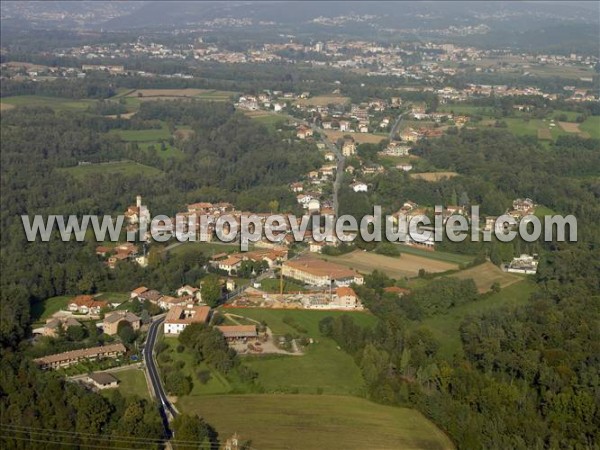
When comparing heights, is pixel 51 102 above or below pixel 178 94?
above

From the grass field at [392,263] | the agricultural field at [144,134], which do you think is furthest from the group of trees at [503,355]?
the agricultural field at [144,134]

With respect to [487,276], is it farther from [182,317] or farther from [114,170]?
[114,170]

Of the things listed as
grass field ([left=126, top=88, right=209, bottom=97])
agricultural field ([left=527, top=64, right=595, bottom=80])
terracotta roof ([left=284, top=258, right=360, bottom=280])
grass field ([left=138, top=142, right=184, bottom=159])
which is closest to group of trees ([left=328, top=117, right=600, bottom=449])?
terracotta roof ([left=284, top=258, right=360, bottom=280])

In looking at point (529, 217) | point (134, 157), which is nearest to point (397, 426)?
point (529, 217)

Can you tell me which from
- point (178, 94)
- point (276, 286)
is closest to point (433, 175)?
point (276, 286)

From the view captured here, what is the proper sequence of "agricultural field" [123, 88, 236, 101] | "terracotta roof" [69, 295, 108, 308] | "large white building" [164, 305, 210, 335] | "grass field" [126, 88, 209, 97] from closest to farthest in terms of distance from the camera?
"large white building" [164, 305, 210, 335] → "terracotta roof" [69, 295, 108, 308] → "agricultural field" [123, 88, 236, 101] → "grass field" [126, 88, 209, 97]

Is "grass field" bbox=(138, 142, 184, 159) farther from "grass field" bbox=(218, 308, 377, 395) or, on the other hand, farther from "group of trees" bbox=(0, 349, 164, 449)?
"group of trees" bbox=(0, 349, 164, 449)

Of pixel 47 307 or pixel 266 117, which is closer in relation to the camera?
pixel 47 307
